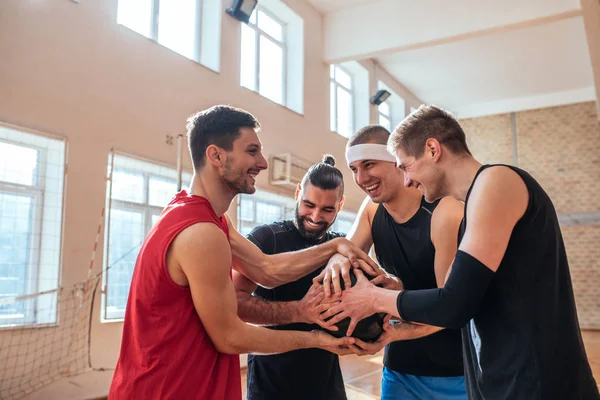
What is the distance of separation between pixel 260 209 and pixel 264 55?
7.98 ft

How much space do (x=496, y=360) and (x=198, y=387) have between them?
2.95 ft

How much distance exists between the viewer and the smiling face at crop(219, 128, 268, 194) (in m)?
1.92

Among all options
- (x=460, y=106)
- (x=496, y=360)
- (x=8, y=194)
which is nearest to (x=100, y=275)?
(x=8, y=194)

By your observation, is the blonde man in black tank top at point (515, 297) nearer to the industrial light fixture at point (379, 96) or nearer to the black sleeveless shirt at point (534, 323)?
the black sleeveless shirt at point (534, 323)

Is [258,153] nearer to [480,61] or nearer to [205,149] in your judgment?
[205,149]

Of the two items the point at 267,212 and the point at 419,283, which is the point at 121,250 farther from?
the point at 419,283

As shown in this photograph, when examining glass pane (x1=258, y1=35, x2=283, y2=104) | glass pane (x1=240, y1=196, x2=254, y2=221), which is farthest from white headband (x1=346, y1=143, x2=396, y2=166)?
glass pane (x1=258, y1=35, x2=283, y2=104)

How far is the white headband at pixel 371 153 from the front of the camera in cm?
245

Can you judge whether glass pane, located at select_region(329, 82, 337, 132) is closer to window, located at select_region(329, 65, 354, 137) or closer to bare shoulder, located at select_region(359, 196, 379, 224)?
window, located at select_region(329, 65, 354, 137)

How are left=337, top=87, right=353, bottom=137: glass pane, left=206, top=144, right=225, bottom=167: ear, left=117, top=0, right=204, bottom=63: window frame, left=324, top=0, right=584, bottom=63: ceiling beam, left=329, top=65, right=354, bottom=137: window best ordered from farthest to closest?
left=337, top=87, right=353, bottom=137: glass pane
left=329, top=65, right=354, bottom=137: window
left=324, top=0, right=584, bottom=63: ceiling beam
left=117, top=0, right=204, bottom=63: window frame
left=206, top=144, right=225, bottom=167: ear

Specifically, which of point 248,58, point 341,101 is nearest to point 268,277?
point 248,58

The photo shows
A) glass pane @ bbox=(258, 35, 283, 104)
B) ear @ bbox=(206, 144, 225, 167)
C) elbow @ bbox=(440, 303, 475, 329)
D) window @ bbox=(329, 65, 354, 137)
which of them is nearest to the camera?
elbow @ bbox=(440, 303, 475, 329)

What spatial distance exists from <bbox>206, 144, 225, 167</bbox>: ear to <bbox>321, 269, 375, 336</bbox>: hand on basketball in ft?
2.33

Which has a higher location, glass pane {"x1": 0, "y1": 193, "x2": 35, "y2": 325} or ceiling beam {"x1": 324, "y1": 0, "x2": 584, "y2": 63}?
ceiling beam {"x1": 324, "y1": 0, "x2": 584, "y2": 63}
